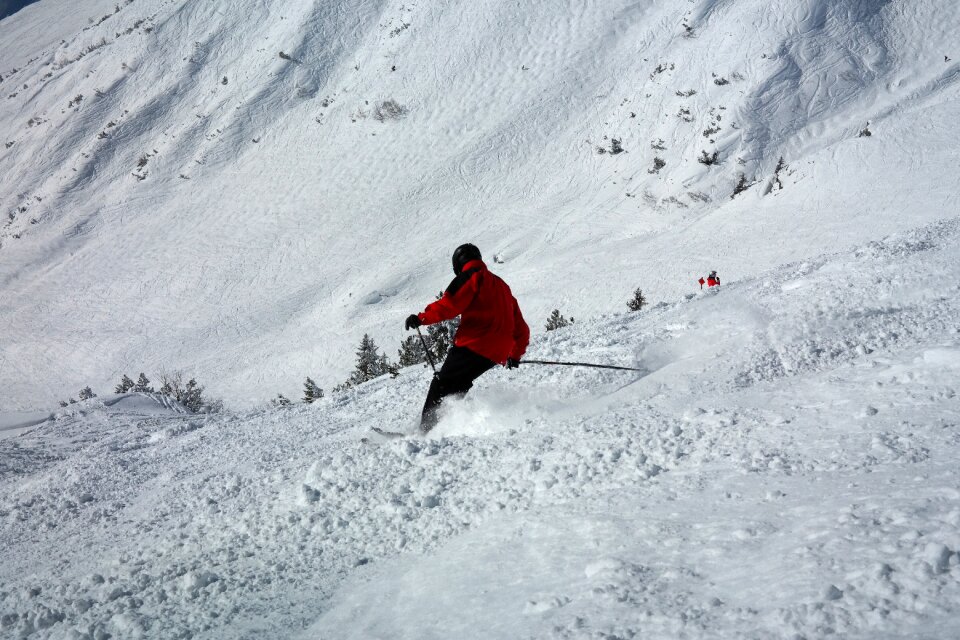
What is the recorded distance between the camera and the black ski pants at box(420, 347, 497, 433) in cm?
563

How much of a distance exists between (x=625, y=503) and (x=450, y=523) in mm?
919

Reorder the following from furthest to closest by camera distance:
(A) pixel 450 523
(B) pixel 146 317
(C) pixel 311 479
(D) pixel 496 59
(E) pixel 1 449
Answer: (D) pixel 496 59
(B) pixel 146 317
(E) pixel 1 449
(C) pixel 311 479
(A) pixel 450 523

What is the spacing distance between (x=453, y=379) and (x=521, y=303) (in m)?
14.1

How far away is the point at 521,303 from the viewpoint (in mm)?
19625

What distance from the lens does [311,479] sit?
13.4 ft

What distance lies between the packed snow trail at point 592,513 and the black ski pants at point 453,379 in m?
0.18

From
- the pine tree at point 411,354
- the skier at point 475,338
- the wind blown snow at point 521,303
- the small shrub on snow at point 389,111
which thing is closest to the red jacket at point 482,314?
the skier at point 475,338

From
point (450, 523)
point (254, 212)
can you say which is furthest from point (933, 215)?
point (254, 212)

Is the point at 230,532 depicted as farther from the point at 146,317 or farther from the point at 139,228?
the point at 139,228

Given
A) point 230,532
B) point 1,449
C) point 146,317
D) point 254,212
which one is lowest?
point 230,532

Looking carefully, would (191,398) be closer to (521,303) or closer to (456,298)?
(521,303)

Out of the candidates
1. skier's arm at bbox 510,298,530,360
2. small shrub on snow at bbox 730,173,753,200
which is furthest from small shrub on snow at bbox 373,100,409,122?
skier's arm at bbox 510,298,530,360

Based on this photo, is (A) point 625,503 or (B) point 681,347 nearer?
(A) point 625,503

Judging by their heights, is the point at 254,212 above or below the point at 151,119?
below
